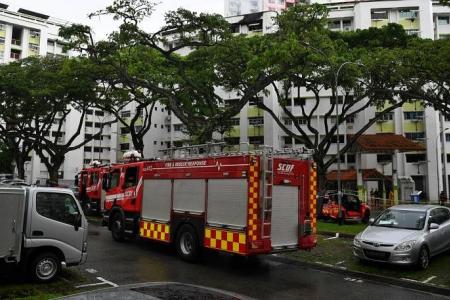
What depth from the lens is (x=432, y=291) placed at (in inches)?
382

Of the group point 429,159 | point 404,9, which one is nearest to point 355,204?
point 429,159

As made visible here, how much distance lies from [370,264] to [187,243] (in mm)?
4928

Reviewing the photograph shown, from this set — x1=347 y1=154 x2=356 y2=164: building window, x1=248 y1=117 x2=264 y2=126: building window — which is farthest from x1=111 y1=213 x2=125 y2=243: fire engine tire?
x1=248 y1=117 x2=264 y2=126: building window

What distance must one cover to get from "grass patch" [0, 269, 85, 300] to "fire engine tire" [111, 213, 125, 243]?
17.8 feet

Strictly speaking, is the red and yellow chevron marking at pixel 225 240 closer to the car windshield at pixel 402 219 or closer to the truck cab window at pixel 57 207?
the truck cab window at pixel 57 207

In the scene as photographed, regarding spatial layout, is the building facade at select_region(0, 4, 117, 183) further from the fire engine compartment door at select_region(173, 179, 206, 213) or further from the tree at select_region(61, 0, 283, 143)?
the fire engine compartment door at select_region(173, 179, 206, 213)

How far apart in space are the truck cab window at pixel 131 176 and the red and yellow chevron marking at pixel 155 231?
1.60 m

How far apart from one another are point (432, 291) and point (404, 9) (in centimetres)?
5146

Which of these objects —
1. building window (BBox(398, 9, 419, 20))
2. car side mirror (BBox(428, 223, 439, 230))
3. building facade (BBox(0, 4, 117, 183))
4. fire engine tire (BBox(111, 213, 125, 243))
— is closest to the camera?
car side mirror (BBox(428, 223, 439, 230))

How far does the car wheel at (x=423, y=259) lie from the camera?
447 inches

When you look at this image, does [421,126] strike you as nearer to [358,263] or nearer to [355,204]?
[355,204]

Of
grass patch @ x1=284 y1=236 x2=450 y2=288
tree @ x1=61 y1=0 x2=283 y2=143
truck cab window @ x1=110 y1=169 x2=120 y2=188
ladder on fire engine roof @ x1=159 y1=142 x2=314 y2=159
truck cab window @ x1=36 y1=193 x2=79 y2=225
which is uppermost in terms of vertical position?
tree @ x1=61 y1=0 x2=283 y2=143

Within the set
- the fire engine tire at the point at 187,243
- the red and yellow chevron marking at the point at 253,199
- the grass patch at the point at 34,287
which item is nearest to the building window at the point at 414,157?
the fire engine tire at the point at 187,243

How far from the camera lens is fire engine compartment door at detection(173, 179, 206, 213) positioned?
40.2 ft
